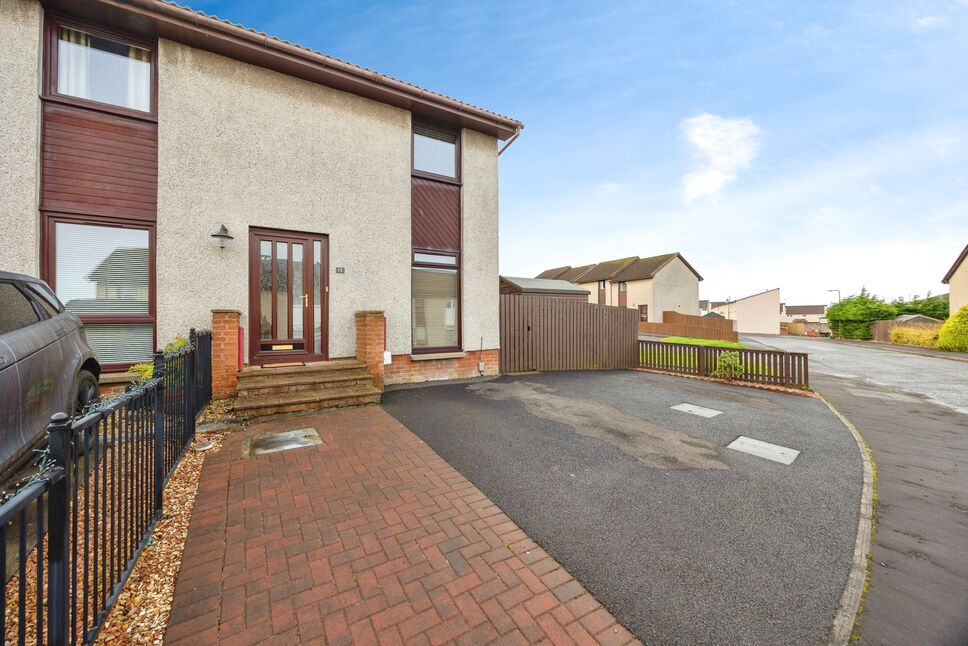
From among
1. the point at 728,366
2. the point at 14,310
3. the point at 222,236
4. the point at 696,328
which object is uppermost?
the point at 222,236

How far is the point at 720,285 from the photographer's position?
206ft

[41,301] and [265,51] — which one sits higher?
[265,51]

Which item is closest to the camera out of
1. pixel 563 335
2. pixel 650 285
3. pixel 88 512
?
pixel 88 512

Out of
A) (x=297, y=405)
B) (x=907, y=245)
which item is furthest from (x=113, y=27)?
(x=907, y=245)

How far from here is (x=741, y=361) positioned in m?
9.10

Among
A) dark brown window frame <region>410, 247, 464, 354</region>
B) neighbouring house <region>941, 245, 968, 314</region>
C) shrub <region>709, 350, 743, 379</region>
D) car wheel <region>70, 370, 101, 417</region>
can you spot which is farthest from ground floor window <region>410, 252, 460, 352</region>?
neighbouring house <region>941, 245, 968, 314</region>

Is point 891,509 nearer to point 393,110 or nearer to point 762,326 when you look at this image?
point 393,110

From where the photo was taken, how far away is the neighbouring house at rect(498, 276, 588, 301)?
67.6ft

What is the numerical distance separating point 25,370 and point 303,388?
9.92 ft

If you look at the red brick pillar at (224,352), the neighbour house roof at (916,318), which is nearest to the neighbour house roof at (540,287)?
the red brick pillar at (224,352)

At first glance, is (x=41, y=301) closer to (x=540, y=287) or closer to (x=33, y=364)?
(x=33, y=364)

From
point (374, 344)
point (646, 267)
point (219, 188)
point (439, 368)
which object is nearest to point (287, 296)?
point (374, 344)

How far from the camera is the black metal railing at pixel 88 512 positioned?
1309 millimetres

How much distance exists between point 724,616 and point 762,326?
52.6 metres
